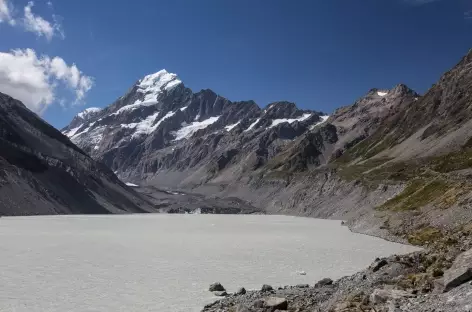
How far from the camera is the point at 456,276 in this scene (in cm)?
1842

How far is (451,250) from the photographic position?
25375 millimetres

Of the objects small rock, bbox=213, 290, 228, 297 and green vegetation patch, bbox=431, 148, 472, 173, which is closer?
small rock, bbox=213, 290, 228, 297

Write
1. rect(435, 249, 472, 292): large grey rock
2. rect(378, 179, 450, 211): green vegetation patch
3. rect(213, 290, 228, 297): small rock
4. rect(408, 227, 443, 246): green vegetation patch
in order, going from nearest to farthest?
rect(435, 249, 472, 292): large grey rock
rect(213, 290, 228, 297): small rock
rect(408, 227, 443, 246): green vegetation patch
rect(378, 179, 450, 211): green vegetation patch

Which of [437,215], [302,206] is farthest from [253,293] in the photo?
[302,206]

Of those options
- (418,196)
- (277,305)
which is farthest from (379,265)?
(418,196)

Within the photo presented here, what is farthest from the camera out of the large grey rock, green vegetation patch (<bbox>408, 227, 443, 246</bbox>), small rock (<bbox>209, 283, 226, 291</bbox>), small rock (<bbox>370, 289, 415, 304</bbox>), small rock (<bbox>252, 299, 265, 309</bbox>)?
green vegetation patch (<bbox>408, 227, 443, 246</bbox>)

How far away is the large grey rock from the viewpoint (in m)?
18.3

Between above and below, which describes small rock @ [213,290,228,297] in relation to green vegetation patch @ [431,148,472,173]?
below

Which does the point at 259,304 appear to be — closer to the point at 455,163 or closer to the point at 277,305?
the point at 277,305

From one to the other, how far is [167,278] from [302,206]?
16198 centimetres

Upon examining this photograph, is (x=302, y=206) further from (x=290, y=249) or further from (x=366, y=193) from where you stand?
(x=290, y=249)

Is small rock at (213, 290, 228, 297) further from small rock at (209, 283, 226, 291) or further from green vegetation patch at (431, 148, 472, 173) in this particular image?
green vegetation patch at (431, 148, 472, 173)

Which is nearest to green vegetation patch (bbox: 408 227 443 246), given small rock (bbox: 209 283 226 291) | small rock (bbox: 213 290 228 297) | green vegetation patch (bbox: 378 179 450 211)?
green vegetation patch (bbox: 378 179 450 211)

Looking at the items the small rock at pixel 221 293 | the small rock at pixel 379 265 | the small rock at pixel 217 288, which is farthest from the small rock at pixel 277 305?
the small rock at pixel 217 288
